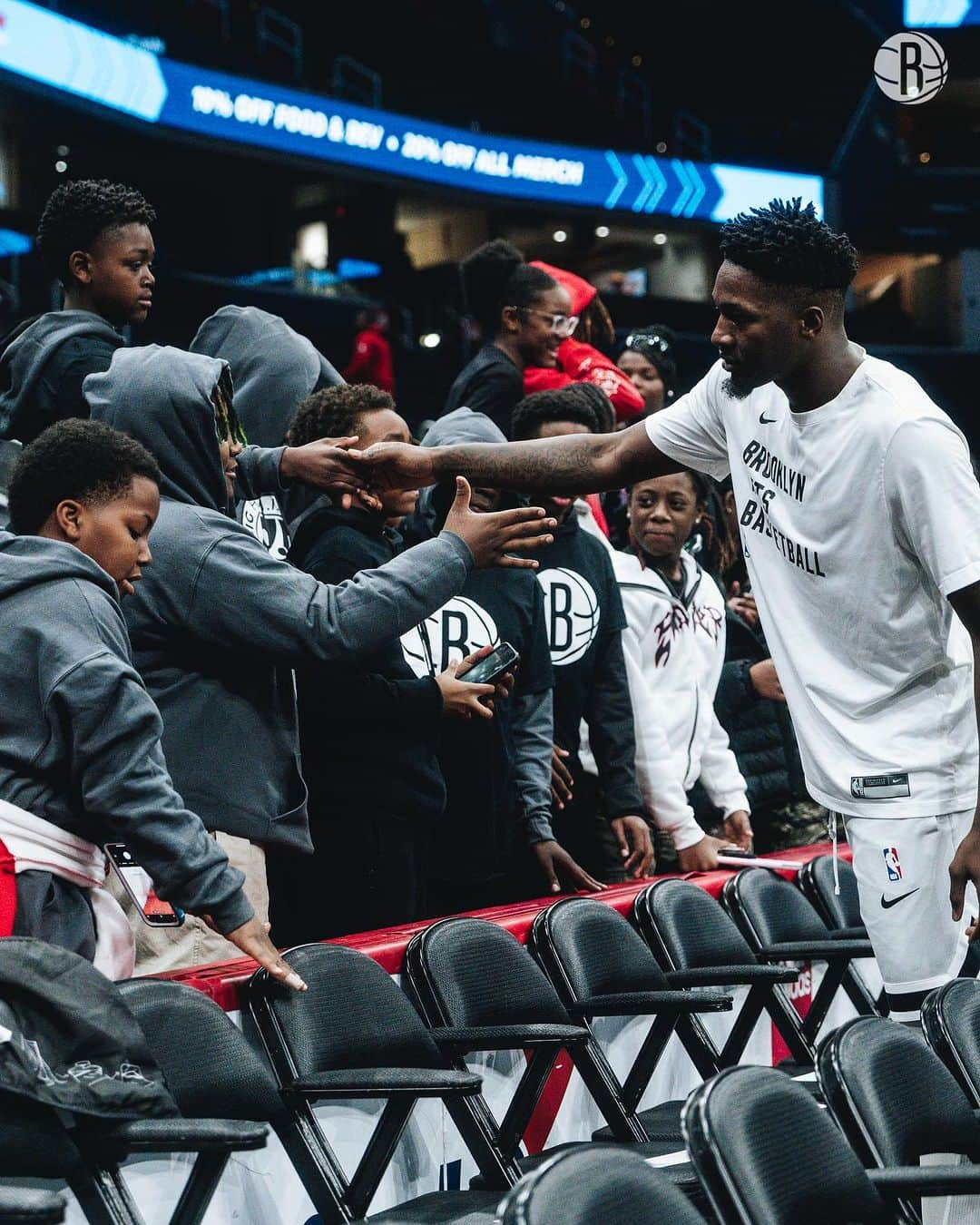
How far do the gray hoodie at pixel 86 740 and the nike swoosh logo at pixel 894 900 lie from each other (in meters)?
1.07

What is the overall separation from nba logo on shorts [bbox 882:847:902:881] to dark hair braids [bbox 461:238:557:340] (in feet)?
8.84

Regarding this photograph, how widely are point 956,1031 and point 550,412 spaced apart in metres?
2.28

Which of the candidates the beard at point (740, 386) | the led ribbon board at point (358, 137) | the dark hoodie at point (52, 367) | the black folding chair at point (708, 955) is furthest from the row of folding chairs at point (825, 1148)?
the led ribbon board at point (358, 137)

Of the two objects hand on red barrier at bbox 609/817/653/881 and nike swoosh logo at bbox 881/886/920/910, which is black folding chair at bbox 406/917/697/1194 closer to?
nike swoosh logo at bbox 881/886/920/910

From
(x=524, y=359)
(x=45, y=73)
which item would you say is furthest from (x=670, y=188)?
(x=524, y=359)

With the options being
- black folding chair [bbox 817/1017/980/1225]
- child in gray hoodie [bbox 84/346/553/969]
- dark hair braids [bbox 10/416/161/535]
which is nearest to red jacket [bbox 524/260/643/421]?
child in gray hoodie [bbox 84/346/553/969]

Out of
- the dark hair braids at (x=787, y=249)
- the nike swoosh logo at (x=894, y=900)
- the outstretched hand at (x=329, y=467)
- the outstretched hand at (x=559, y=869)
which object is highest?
the dark hair braids at (x=787, y=249)

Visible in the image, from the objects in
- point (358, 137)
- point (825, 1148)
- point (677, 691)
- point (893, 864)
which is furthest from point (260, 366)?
point (358, 137)

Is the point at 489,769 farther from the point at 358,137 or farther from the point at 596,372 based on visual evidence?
the point at 358,137

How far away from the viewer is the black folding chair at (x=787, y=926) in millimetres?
4121

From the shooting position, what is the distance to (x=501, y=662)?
142 inches

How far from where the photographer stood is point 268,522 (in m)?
3.97

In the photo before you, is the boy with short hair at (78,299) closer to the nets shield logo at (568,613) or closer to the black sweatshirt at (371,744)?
the black sweatshirt at (371,744)

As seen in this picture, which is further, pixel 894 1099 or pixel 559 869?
pixel 559 869
